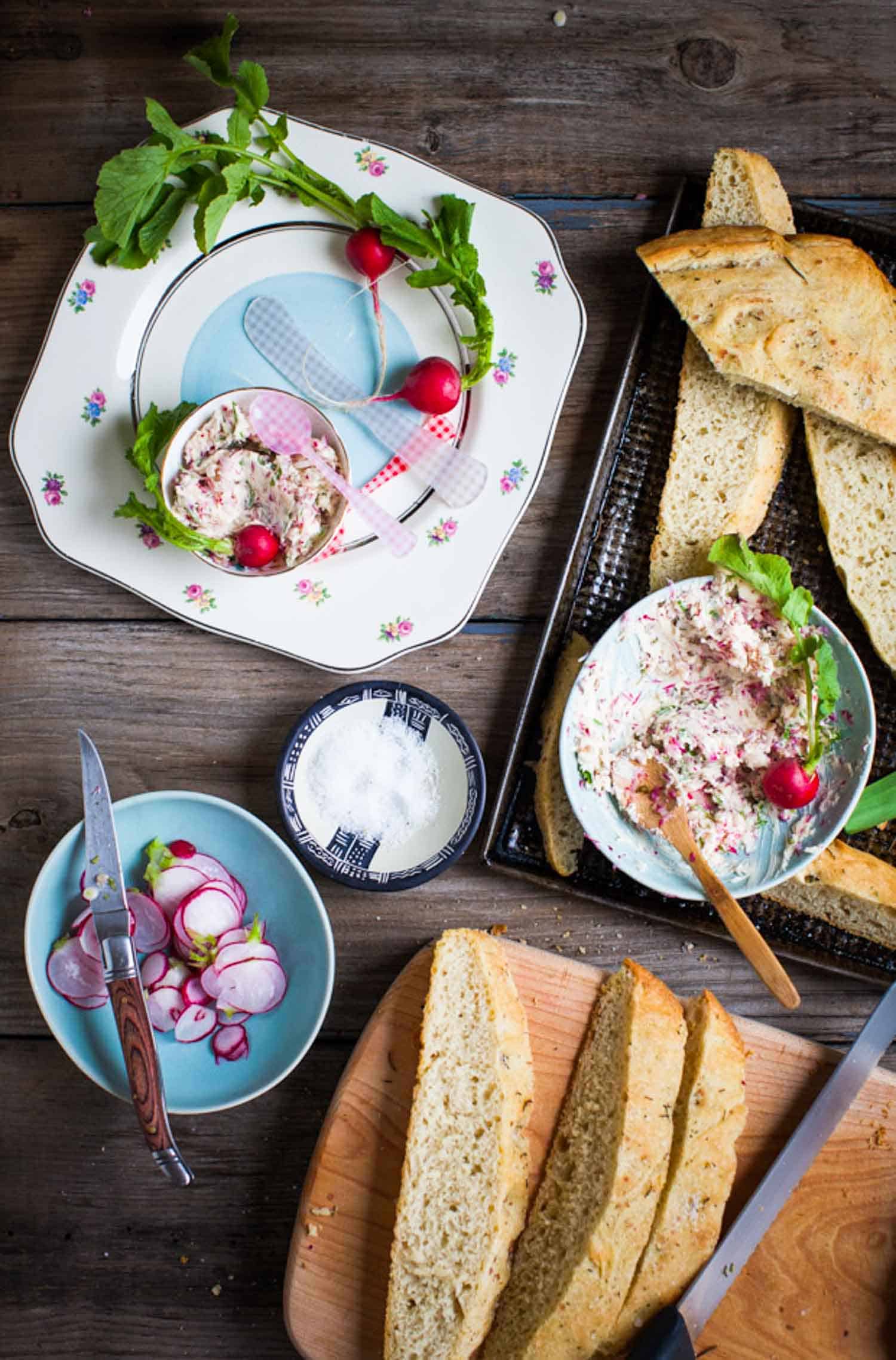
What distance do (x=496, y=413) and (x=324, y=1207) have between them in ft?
5.30

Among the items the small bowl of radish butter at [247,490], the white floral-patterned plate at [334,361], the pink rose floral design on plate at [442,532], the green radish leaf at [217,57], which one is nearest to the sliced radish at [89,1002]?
the white floral-patterned plate at [334,361]

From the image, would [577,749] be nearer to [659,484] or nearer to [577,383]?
[659,484]

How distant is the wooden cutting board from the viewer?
2029 millimetres

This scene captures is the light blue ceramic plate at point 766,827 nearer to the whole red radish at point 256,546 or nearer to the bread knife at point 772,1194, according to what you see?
the bread knife at point 772,1194

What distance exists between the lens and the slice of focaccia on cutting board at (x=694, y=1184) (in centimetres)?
194

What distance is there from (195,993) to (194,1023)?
0.19ft

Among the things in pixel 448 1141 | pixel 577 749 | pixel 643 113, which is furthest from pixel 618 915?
pixel 643 113

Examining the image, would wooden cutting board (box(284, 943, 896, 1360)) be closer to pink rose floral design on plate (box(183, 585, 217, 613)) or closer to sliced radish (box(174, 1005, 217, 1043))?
sliced radish (box(174, 1005, 217, 1043))

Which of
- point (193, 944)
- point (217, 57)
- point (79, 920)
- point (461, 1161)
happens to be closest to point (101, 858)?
point (79, 920)

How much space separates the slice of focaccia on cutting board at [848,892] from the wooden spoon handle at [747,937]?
16 cm

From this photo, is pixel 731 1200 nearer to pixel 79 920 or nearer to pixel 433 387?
pixel 79 920

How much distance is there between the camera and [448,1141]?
2008 mm

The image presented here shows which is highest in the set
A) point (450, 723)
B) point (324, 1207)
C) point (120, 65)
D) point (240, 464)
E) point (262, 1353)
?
point (120, 65)

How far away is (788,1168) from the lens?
2.02 m
